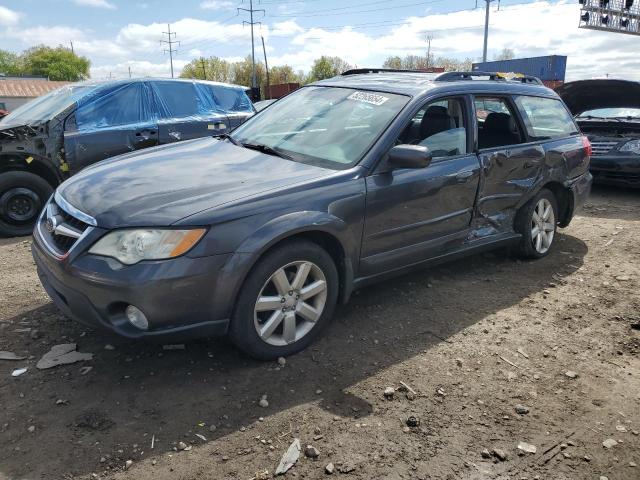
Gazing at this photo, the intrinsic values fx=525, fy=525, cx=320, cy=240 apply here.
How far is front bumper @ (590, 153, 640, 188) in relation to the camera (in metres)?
7.86

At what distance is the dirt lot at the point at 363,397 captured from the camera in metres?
2.42

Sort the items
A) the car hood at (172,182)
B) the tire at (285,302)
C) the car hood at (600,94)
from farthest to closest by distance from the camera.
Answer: the car hood at (600,94) → the tire at (285,302) → the car hood at (172,182)

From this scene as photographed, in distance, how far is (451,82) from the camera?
13.8ft

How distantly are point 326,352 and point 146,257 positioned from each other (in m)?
1.30

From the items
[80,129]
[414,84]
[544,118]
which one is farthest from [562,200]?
[80,129]

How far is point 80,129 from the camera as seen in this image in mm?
6188

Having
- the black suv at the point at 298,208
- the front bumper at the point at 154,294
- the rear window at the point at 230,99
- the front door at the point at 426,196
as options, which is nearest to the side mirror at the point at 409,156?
the black suv at the point at 298,208

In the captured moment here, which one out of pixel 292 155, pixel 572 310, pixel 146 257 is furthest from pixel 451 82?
pixel 146 257

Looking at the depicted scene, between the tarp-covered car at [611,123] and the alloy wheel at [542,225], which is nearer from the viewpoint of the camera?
the alloy wheel at [542,225]

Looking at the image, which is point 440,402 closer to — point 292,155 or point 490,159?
point 292,155

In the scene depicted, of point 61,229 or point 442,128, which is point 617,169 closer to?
point 442,128

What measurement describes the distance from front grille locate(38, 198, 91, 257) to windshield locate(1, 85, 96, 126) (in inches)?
134

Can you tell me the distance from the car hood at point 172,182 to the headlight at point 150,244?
0.19 feet

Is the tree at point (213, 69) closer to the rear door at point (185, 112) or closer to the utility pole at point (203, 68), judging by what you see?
the utility pole at point (203, 68)
